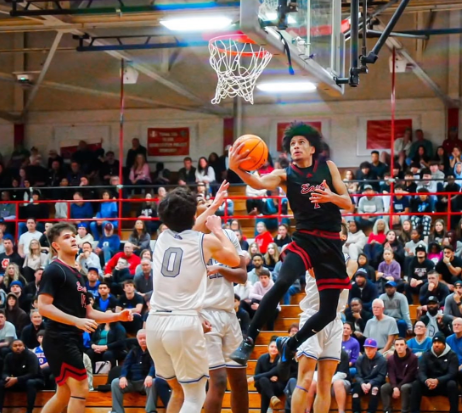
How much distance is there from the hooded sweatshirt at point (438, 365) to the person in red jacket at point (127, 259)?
6522mm

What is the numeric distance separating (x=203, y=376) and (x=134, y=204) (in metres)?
17.5

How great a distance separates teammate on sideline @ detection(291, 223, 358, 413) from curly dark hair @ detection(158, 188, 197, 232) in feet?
6.58

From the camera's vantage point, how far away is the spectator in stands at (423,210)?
19.1 m

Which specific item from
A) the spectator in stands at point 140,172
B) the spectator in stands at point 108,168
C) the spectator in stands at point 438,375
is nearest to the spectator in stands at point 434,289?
the spectator in stands at point 438,375

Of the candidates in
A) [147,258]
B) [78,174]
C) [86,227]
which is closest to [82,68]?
[78,174]

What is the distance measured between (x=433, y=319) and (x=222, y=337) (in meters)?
7.36

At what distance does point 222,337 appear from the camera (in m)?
8.49

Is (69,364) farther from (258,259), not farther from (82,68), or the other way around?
(82,68)

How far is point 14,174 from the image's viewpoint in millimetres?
25469

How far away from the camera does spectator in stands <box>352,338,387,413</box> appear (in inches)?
541

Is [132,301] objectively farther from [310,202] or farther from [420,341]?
[310,202]

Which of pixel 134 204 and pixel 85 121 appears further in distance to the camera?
pixel 85 121

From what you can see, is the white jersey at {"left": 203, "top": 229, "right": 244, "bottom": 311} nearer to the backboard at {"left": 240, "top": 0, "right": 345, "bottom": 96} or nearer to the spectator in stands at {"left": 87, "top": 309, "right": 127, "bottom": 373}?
the backboard at {"left": 240, "top": 0, "right": 345, "bottom": 96}

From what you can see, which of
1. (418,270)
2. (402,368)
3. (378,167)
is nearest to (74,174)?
(378,167)
